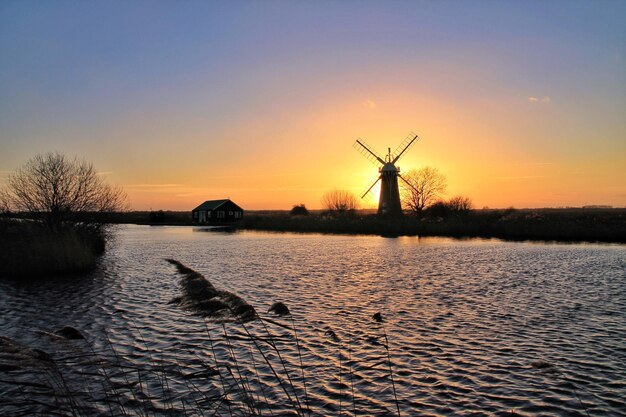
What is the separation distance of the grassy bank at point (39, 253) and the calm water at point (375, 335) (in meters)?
1.56

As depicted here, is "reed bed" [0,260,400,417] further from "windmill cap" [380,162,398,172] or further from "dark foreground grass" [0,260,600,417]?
"windmill cap" [380,162,398,172]

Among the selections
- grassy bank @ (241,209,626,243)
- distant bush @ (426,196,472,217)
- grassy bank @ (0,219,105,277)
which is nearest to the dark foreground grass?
grassy bank @ (0,219,105,277)

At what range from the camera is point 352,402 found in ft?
24.2

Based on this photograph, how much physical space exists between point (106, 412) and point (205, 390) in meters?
1.57

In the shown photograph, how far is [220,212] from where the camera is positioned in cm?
8719

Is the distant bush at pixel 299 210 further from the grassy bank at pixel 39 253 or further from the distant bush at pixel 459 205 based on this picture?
the grassy bank at pixel 39 253

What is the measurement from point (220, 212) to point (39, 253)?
2576 inches

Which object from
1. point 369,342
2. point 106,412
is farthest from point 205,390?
point 369,342

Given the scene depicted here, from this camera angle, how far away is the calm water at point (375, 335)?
7.52m

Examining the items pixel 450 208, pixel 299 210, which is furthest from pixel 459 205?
pixel 299 210

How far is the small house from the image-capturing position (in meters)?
87.1

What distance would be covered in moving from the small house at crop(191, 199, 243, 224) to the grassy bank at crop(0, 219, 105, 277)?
6200cm

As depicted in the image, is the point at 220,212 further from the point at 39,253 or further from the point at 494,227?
the point at 39,253

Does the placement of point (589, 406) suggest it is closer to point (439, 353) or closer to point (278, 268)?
point (439, 353)
